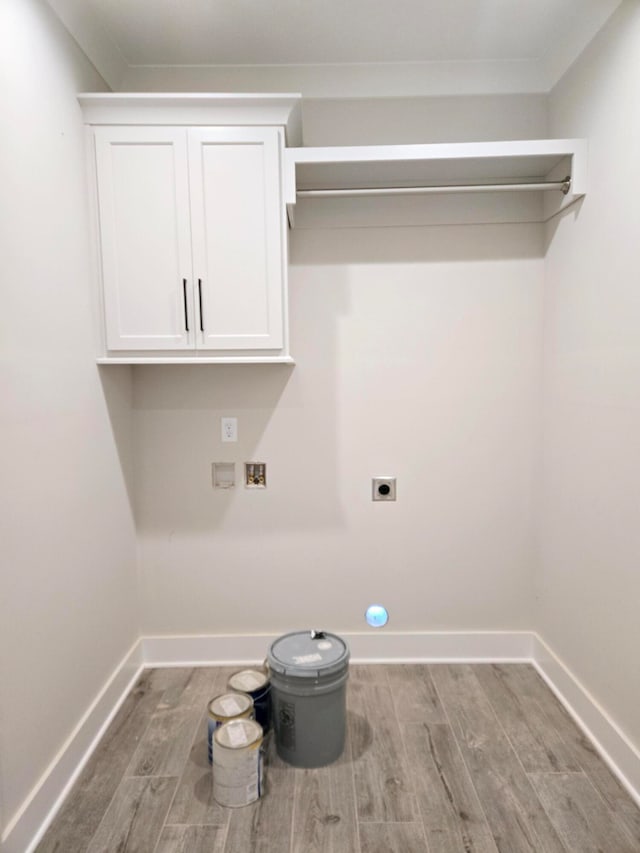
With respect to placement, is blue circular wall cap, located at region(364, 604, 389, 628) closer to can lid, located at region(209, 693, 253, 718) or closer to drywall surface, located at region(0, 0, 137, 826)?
can lid, located at region(209, 693, 253, 718)

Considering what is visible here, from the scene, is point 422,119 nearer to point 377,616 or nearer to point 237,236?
point 237,236

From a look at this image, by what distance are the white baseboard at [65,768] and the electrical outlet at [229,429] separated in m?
1.10

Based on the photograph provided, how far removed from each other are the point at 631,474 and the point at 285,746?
5.10 feet

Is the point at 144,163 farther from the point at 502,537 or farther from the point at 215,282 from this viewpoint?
the point at 502,537

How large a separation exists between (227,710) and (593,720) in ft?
4.58

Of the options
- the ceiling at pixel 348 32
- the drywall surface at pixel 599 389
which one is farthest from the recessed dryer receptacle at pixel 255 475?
the ceiling at pixel 348 32

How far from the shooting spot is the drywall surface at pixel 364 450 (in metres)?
2.34

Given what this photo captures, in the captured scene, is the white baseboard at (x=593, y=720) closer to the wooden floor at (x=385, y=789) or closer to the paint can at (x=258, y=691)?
the wooden floor at (x=385, y=789)

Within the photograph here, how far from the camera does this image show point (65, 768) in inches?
66.3

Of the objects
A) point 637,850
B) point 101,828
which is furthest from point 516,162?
point 101,828

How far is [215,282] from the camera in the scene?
6.48 ft

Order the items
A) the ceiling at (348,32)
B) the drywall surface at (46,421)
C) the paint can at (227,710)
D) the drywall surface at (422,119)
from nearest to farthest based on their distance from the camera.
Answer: the drywall surface at (46,421)
the paint can at (227,710)
the ceiling at (348,32)
the drywall surface at (422,119)

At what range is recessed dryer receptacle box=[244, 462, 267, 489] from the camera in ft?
7.93

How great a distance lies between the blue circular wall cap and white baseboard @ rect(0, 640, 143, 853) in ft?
3.77
